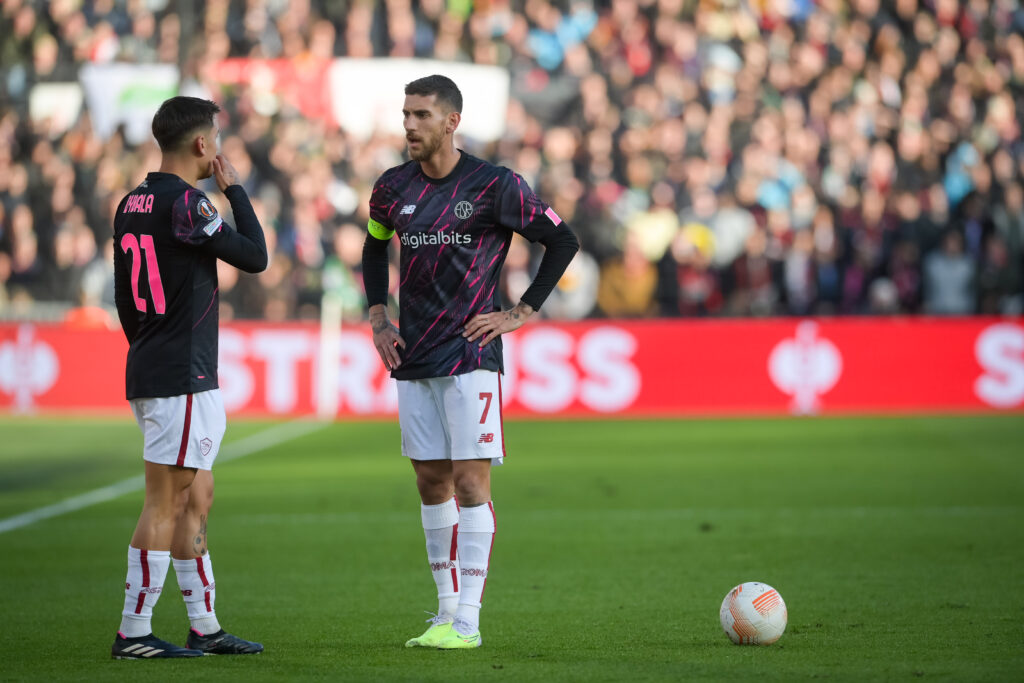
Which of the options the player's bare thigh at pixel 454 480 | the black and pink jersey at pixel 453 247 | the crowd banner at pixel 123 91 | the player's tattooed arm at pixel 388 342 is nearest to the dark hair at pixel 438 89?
the black and pink jersey at pixel 453 247

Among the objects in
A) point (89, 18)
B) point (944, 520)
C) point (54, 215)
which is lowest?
point (944, 520)

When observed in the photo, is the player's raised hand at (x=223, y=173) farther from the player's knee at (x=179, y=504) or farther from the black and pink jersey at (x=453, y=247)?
the player's knee at (x=179, y=504)

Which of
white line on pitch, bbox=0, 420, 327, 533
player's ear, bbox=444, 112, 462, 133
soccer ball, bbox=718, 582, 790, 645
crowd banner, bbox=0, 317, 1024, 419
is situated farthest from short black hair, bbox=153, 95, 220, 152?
crowd banner, bbox=0, 317, 1024, 419

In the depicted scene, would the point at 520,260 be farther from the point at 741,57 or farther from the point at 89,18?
the point at 89,18

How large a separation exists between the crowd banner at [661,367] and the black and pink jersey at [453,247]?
13.9 m

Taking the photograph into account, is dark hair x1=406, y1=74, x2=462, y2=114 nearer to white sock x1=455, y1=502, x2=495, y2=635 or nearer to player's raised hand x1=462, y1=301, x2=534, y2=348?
player's raised hand x1=462, y1=301, x2=534, y2=348

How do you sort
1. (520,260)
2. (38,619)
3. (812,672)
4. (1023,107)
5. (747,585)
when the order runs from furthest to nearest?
(1023,107) → (520,260) → (38,619) → (747,585) → (812,672)

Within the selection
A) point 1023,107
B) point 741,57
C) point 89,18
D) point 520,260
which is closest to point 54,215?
point 89,18

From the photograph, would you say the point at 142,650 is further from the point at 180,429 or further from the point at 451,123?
the point at 451,123

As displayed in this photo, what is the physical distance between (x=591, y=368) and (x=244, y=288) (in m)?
5.14

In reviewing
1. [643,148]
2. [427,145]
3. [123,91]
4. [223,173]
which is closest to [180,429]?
[223,173]

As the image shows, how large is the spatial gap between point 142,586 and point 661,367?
1537cm

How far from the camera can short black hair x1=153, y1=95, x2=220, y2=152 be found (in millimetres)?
5727

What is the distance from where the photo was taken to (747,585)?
6.00 m
